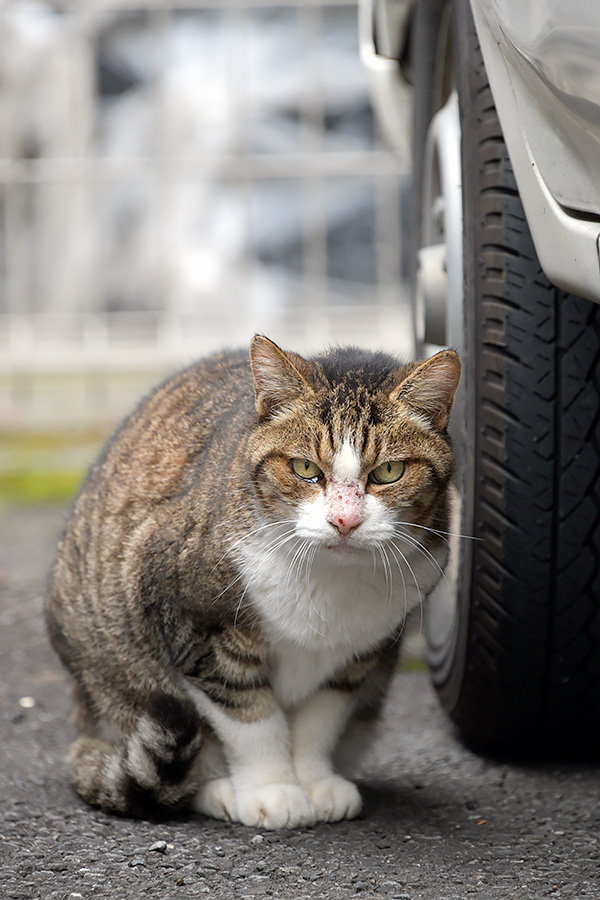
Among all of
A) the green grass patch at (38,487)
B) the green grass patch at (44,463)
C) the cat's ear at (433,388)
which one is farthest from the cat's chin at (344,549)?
the green grass patch at (38,487)

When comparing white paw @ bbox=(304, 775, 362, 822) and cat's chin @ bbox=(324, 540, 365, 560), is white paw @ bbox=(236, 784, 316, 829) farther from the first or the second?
cat's chin @ bbox=(324, 540, 365, 560)

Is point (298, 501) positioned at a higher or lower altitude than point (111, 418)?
higher

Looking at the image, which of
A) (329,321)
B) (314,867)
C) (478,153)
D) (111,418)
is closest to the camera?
(314,867)

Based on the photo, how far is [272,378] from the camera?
2307mm

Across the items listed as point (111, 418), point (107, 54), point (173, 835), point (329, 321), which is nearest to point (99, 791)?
point (173, 835)

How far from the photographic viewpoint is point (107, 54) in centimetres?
907

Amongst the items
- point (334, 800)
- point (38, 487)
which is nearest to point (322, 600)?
point (334, 800)

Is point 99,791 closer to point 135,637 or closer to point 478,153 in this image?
point 135,637

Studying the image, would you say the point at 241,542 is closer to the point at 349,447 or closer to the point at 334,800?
the point at 349,447

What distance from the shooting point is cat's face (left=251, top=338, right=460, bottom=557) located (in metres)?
2.17

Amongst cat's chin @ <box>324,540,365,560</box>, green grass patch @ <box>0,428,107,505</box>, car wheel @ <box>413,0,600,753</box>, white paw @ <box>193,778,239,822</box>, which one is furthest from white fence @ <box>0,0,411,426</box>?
cat's chin @ <box>324,540,365,560</box>

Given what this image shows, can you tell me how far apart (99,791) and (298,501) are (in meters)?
0.74

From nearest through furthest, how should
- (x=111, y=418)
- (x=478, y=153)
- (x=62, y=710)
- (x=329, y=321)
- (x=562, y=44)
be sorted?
(x=562, y=44), (x=478, y=153), (x=62, y=710), (x=111, y=418), (x=329, y=321)

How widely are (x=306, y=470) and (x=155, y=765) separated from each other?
65 centimetres
